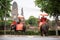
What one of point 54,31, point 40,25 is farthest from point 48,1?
point 40,25

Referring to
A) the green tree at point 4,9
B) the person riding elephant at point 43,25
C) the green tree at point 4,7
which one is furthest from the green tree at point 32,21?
the green tree at point 4,7

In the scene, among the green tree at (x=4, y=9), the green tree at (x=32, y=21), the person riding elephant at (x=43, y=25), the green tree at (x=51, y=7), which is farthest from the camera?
the green tree at (x=4, y=9)

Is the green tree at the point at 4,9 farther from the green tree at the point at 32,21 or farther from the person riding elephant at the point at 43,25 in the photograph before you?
the person riding elephant at the point at 43,25

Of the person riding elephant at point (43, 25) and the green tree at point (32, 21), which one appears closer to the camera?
the person riding elephant at point (43, 25)

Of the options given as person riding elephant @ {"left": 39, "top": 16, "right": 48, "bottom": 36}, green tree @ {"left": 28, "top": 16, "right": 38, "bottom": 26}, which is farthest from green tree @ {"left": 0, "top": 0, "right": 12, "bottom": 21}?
person riding elephant @ {"left": 39, "top": 16, "right": 48, "bottom": 36}

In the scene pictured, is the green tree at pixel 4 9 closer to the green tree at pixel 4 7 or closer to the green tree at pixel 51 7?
the green tree at pixel 4 7

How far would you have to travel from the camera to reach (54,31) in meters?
8.42

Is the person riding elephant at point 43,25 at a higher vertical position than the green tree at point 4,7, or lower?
lower

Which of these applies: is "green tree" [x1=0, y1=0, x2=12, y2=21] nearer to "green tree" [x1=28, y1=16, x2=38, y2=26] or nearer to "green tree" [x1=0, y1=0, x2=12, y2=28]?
"green tree" [x1=0, y1=0, x2=12, y2=28]

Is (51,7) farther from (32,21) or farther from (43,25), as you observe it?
(43,25)

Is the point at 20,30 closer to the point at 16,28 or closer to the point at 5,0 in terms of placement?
the point at 16,28

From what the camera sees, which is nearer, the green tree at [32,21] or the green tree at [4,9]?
the green tree at [32,21]

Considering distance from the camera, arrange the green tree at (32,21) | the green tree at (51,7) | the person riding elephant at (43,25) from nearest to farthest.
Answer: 1. the person riding elephant at (43,25)
2. the green tree at (32,21)
3. the green tree at (51,7)

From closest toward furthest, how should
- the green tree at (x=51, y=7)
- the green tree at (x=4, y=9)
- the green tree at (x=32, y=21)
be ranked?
the green tree at (x=32, y=21), the green tree at (x=51, y=7), the green tree at (x=4, y=9)
